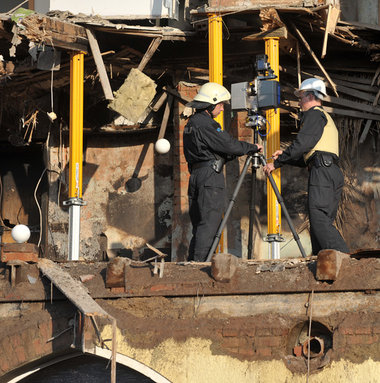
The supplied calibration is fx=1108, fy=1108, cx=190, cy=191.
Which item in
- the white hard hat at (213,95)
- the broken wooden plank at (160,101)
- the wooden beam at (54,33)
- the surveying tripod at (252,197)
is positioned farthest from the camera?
the broken wooden plank at (160,101)

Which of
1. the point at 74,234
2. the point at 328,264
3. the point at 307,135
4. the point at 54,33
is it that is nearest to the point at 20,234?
the point at 74,234

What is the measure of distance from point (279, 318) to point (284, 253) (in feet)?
14.9

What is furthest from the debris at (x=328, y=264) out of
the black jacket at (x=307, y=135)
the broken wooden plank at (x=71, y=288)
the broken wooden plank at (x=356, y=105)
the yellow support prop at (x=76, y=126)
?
the broken wooden plank at (x=356, y=105)

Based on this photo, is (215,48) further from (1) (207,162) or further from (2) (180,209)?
(1) (207,162)

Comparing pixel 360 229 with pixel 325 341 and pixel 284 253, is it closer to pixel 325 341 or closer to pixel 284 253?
pixel 284 253

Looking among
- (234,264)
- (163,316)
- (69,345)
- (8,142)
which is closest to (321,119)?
(234,264)

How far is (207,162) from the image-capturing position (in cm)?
1125

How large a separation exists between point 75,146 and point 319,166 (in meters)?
3.47

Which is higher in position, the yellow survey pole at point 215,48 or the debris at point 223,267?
the yellow survey pole at point 215,48

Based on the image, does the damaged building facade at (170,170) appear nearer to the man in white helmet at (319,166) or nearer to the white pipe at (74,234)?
the white pipe at (74,234)

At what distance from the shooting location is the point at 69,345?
10523mm

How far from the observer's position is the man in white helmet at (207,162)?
11055mm

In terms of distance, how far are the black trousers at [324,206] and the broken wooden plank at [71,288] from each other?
2208 mm

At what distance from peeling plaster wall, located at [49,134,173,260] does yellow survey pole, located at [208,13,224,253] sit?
2.32 meters
